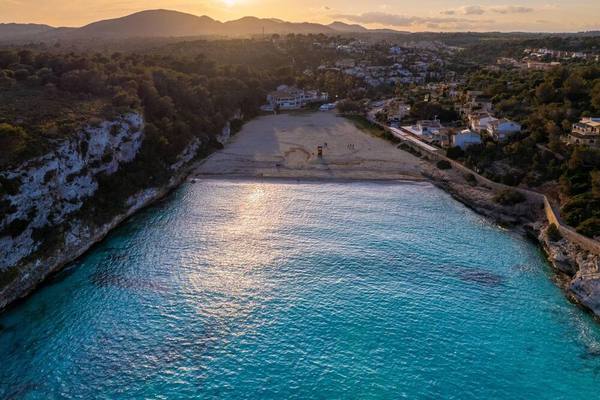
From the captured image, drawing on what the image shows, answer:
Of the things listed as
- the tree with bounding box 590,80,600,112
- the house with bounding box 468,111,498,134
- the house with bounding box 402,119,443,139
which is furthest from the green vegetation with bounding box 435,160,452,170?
the tree with bounding box 590,80,600,112

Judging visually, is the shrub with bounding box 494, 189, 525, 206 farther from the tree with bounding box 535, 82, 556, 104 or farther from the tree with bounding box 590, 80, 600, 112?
the tree with bounding box 535, 82, 556, 104

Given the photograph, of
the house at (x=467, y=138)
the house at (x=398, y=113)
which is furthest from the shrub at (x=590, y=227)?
the house at (x=398, y=113)

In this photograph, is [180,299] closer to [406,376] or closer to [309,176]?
[406,376]

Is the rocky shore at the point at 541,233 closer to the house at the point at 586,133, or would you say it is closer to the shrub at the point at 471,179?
the shrub at the point at 471,179

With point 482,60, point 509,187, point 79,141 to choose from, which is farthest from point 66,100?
point 482,60

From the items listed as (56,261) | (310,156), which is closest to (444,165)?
(310,156)
